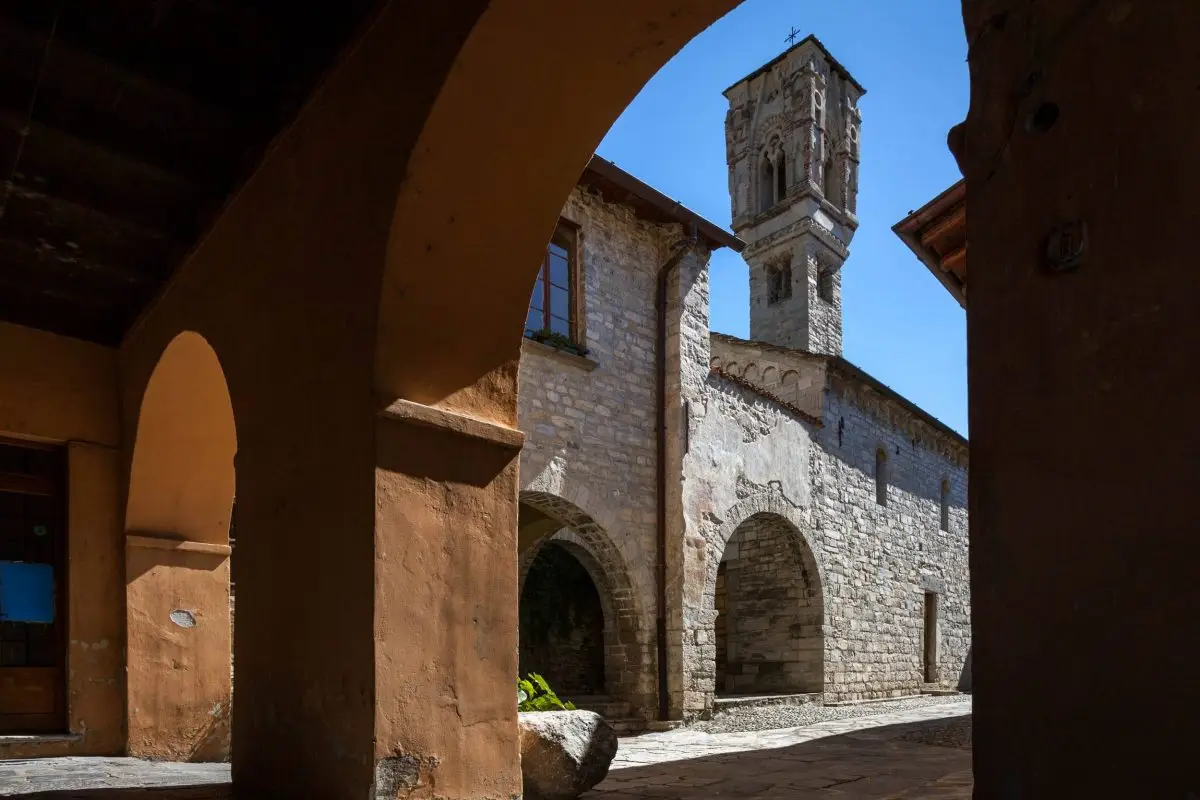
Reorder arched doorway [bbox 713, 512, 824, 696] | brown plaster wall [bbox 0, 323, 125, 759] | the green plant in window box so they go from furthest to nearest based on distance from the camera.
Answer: arched doorway [bbox 713, 512, 824, 696]
the green plant in window box
brown plaster wall [bbox 0, 323, 125, 759]

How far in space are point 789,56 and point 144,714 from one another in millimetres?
26018

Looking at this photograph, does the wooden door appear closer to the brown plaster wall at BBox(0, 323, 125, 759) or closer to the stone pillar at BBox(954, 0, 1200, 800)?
the brown plaster wall at BBox(0, 323, 125, 759)

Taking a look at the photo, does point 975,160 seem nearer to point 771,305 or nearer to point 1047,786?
point 1047,786

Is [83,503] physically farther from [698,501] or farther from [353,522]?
[698,501]

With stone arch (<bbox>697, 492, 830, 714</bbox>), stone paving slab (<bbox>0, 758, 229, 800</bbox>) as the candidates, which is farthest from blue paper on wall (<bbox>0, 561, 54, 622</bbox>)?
stone arch (<bbox>697, 492, 830, 714</bbox>)

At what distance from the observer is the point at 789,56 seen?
26.7 m

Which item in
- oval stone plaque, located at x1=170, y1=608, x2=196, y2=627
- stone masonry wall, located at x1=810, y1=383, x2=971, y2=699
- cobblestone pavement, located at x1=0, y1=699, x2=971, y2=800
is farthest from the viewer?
stone masonry wall, located at x1=810, y1=383, x2=971, y2=699

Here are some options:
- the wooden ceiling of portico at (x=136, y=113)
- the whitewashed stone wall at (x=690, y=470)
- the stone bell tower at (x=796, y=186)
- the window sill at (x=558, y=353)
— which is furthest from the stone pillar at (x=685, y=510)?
the stone bell tower at (x=796, y=186)

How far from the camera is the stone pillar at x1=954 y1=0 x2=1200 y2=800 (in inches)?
39.4

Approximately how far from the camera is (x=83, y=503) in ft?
17.2

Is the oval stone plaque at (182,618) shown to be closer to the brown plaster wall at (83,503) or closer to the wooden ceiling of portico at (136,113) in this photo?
the brown plaster wall at (83,503)

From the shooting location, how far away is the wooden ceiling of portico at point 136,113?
9.44ft

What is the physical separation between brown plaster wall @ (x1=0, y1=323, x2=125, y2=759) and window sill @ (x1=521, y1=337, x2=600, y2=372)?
4.20 meters

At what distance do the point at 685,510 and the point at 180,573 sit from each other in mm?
6177
